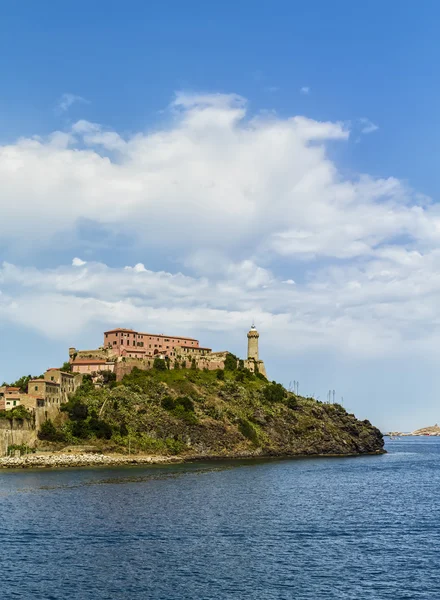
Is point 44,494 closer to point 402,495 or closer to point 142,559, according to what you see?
point 142,559

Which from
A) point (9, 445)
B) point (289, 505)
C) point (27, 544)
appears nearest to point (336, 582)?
point (27, 544)

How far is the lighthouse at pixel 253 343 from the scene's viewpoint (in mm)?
191500

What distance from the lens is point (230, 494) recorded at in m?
79.5

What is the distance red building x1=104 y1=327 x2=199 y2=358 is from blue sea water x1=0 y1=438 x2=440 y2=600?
237 ft

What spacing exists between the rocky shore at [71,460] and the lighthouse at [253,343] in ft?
230

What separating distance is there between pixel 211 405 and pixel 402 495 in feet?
232

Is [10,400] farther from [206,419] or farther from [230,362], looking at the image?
[230,362]

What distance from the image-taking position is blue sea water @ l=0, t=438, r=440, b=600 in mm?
39906

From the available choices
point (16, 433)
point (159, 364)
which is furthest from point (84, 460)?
point (159, 364)

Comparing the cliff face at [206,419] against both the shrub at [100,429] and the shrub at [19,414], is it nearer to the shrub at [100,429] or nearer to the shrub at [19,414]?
the shrub at [100,429]

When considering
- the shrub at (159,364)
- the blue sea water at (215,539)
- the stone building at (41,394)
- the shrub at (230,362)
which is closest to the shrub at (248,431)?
the shrub at (159,364)

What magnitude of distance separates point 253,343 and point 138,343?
39.7m

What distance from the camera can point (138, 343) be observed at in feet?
559

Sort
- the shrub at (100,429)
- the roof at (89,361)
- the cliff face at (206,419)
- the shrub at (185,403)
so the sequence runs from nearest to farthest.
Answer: the shrub at (100,429)
the cliff face at (206,419)
the shrub at (185,403)
the roof at (89,361)
